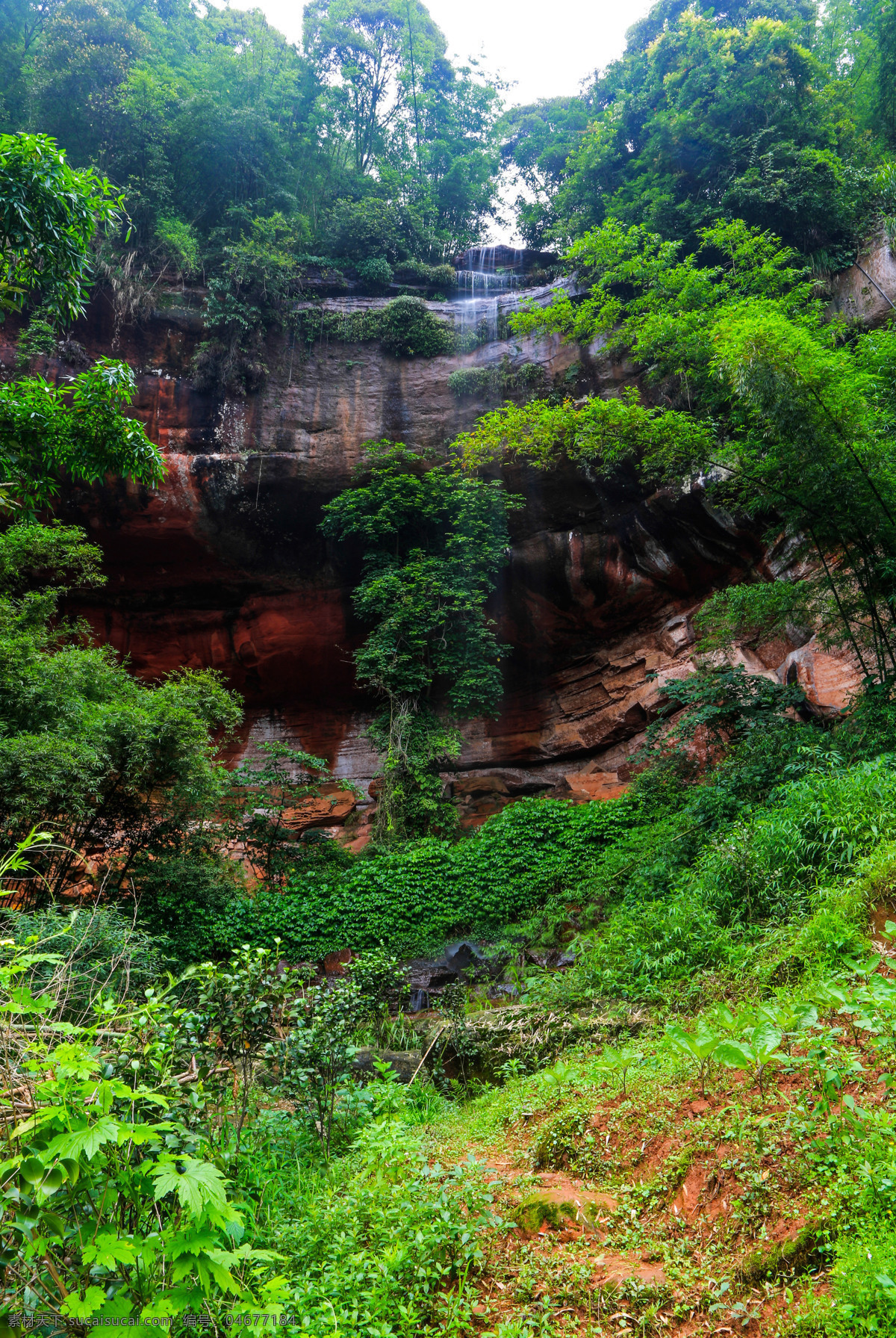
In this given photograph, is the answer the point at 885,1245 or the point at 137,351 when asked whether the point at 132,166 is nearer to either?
the point at 137,351

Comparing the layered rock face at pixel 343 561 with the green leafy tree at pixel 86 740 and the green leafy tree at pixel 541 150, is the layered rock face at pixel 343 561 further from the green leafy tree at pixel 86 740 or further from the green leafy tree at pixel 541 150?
the green leafy tree at pixel 541 150

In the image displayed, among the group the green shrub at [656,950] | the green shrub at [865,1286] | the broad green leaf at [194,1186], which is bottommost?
the green shrub at [656,950]

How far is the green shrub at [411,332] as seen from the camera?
14617 millimetres

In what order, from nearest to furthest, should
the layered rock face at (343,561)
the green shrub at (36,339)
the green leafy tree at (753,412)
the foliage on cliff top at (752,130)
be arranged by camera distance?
the green leafy tree at (753,412) → the foliage on cliff top at (752,130) → the green shrub at (36,339) → the layered rock face at (343,561)

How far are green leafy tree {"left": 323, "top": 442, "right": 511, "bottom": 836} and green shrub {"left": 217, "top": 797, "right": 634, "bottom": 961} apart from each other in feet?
6.22

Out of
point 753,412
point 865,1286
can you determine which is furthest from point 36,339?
point 865,1286

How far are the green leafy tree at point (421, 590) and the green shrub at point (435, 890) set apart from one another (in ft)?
6.22

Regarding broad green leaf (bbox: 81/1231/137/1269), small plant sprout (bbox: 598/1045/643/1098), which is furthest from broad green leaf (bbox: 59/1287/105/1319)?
small plant sprout (bbox: 598/1045/643/1098)

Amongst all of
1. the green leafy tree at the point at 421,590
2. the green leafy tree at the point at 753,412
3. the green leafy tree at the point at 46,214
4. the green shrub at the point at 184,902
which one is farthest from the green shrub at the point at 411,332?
the green shrub at the point at 184,902

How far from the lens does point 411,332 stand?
48.0ft

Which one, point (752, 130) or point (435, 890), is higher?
point (752, 130)

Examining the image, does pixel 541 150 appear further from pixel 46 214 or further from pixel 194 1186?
pixel 194 1186

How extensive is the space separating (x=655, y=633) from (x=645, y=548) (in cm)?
172

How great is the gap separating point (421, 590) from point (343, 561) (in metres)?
2.79
